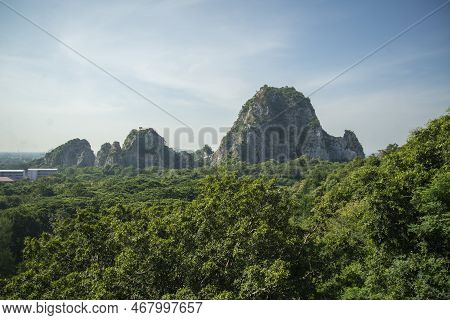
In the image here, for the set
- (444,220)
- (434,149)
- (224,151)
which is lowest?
(444,220)

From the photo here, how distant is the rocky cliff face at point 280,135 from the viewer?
105000mm

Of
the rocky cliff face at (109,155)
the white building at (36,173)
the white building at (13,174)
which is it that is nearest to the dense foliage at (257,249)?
the rocky cliff face at (109,155)

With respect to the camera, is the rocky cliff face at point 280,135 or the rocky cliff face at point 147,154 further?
the rocky cliff face at point 147,154

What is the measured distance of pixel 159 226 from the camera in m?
12.0

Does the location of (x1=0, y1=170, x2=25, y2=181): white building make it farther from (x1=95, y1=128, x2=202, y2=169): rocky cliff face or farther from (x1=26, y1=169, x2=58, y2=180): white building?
(x1=95, y1=128, x2=202, y2=169): rocky cliff face

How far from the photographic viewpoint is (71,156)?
139m

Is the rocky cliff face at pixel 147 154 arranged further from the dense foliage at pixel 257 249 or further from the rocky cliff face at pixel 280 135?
the dense foliage at pixel 257 249

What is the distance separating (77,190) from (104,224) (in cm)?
4965

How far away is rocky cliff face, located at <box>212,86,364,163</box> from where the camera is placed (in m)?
105

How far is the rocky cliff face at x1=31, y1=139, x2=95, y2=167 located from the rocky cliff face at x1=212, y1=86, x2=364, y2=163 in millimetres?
49791

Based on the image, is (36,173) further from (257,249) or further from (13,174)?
(257,249)

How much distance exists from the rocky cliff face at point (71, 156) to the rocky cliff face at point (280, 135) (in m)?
49.8
